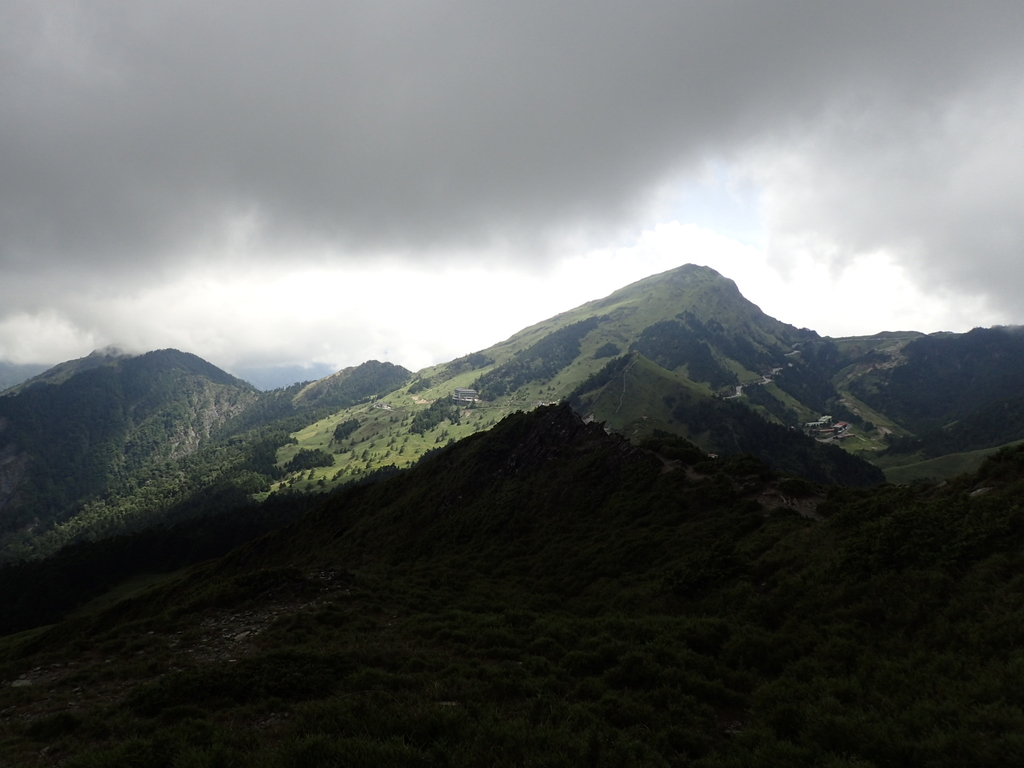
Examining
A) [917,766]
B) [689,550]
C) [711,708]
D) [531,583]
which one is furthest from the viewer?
[531,583]

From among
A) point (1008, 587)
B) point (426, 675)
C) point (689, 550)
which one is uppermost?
point (1008, 587)

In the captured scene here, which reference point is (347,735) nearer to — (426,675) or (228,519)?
(426,675)

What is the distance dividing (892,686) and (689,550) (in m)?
15.9

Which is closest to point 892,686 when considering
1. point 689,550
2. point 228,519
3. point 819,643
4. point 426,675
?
point 819,643

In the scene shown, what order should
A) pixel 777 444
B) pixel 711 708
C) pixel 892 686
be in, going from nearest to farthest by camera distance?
pixel 892 686 → pixel 711 708 → pixel 777 444

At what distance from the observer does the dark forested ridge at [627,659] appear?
31.2ft

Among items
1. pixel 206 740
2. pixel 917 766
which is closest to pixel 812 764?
pixel 917 766

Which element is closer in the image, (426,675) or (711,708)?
(711,708)

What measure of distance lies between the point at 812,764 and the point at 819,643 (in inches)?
269

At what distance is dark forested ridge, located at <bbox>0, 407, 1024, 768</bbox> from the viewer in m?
9.52

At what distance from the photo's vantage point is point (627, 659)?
47.0ft

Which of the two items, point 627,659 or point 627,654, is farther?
point 627,654

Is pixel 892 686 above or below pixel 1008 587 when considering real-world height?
below

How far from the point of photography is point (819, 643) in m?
14.2
